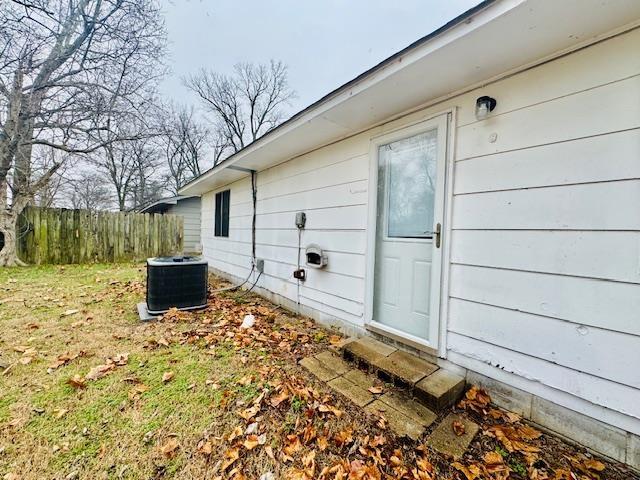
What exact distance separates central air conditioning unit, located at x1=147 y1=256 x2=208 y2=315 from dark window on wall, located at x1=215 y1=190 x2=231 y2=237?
2530mm

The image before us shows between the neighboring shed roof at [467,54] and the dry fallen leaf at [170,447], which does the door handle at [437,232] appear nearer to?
the neighboring shed roof at [467,54]

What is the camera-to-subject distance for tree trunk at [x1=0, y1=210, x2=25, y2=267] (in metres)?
6.82

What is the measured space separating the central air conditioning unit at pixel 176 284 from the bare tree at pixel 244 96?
552 inches

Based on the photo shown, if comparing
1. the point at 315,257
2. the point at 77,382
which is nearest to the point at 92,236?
the point at 77,382

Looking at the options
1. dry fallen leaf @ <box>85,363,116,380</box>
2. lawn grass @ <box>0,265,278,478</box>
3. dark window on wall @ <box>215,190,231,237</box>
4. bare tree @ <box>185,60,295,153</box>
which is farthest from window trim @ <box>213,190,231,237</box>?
bare tree @ <box>185,60,295,153</box>

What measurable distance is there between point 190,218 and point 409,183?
11.3 meters

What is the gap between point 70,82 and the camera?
6.36m

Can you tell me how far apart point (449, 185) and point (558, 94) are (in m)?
0.80

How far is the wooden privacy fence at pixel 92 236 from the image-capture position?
24.6 feet

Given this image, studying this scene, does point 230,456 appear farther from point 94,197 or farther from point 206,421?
point 94,197

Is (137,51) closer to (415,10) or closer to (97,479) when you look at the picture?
(415,10)

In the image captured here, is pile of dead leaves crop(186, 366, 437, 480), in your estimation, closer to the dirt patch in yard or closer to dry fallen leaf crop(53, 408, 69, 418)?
the dirt patch in yard

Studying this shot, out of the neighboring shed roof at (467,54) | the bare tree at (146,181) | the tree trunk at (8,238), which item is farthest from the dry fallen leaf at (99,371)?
the bare tree at (146,181)

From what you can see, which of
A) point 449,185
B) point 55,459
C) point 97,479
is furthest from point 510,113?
point 55,459
